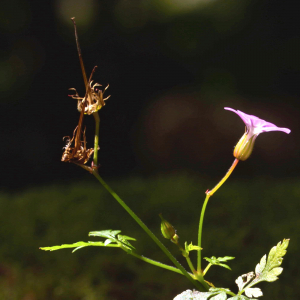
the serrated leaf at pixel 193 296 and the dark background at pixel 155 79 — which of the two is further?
the dark background at pixel 155 79

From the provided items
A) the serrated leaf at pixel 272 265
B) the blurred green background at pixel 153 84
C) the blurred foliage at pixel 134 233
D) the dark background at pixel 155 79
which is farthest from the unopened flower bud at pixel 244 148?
the dark background at pixel 155 79

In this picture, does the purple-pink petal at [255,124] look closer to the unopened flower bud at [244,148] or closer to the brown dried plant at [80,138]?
the unopened flower bud at [244,148]

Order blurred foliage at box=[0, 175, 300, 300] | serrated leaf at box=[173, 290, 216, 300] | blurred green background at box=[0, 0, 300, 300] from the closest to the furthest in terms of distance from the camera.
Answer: serrated leaf at box=[173, 290, 216, 300]
blurred foliage at box=[0, 175, 300, 300]
blurred green background at box=[0, 0, 300, 300]

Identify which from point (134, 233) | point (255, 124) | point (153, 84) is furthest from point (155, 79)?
point (255, 124)

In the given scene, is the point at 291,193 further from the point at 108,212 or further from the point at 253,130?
the point at 253,130

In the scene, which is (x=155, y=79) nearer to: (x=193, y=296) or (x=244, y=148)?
(x=244, y=148)

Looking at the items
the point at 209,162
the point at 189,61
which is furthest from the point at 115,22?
the point at 209,162

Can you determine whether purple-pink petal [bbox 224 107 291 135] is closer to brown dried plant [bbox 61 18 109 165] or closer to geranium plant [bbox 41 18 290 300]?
geranium plant [bbox 41 18 290 300]

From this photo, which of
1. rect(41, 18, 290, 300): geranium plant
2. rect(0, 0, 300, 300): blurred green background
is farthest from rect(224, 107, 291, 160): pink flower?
rect(0, 0, 300, 300): blurred green background
